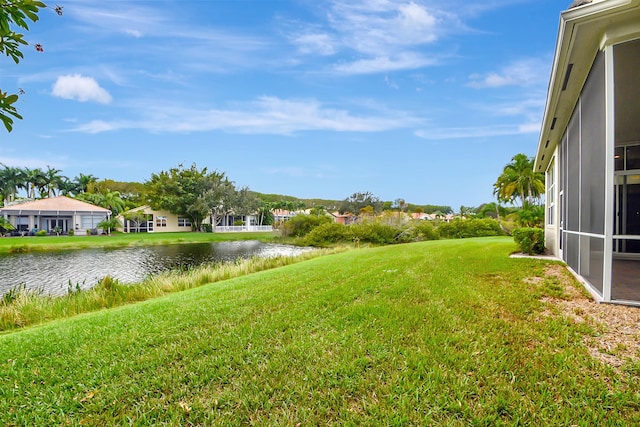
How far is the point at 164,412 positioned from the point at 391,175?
→ 147ft

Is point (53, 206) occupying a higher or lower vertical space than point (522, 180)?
lower

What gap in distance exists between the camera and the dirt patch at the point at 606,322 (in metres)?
2.94

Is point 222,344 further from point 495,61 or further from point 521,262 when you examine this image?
point 495,61

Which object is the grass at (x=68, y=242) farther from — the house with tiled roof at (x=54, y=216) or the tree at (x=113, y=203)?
the tree at (x=113, y=203)

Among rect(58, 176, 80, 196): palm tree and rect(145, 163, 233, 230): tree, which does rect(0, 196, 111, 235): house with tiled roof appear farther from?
rect(58, 176, 80, 196): palm tree

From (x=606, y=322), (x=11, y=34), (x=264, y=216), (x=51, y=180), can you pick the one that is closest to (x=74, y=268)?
(x=11, y=34)

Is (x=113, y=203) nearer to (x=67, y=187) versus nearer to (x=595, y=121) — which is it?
(x=67, y=187)

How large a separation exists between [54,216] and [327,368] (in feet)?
130

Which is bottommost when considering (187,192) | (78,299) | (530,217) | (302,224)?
(78,299)

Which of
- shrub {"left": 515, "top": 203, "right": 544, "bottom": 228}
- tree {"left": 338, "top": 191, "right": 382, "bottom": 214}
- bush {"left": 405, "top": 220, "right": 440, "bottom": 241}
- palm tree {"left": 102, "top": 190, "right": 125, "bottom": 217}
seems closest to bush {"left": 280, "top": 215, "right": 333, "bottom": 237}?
bush {"left": 405, "top": 220, "right": 440, "bottom": 241}

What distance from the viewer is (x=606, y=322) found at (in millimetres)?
3633

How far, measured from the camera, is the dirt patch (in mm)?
2939

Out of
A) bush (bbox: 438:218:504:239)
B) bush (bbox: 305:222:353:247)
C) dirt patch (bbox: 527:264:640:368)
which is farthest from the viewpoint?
bush (bbox: 305:222:353:247)

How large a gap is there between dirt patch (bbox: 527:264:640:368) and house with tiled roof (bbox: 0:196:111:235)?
38518 millimetres
